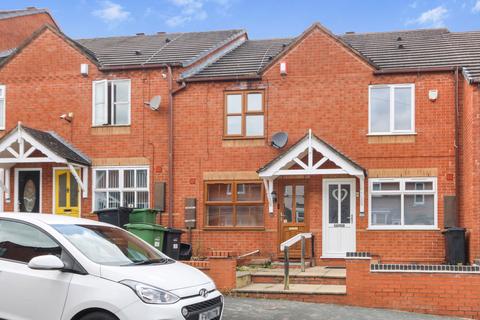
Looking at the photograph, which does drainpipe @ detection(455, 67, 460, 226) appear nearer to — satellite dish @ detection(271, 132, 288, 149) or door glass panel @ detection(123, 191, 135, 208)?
satellite dish @ detection(271, 132, 288, 149)

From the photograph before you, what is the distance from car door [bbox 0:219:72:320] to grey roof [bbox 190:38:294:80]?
35.2 ft

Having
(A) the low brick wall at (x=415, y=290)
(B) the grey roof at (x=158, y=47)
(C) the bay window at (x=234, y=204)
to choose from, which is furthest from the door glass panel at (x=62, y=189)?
(A) the low brick wall at (x=415, y=290)

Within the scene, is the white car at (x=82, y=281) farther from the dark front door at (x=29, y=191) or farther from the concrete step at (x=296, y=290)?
the dark front door at (x=29, y=191)

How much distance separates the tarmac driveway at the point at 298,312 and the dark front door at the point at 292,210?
16.1ft

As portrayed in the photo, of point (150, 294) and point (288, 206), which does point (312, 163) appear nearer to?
point (288, 206)

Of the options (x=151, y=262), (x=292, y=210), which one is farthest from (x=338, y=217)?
(x=151, y=262)

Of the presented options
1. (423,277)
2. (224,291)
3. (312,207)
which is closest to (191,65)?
(312,207)

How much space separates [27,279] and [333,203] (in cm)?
1074

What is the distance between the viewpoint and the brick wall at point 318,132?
16.3 metres

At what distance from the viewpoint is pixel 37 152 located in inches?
712

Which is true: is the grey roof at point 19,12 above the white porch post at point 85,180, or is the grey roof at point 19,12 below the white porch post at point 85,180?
above

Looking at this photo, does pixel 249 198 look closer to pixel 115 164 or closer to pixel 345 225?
pixel 345 225

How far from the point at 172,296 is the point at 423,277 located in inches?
246

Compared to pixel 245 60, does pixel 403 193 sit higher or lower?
lower
